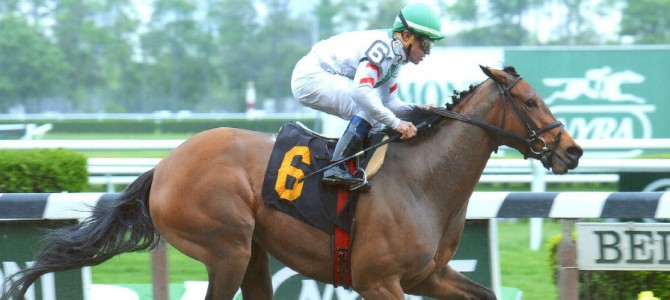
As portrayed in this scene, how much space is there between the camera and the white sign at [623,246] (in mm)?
4352

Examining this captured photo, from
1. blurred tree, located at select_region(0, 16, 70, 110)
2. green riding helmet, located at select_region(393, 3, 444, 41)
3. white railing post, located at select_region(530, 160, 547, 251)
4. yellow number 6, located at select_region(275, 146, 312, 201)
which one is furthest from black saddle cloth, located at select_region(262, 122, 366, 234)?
blurred tree, located at select_region(0, 16, 70, 110)

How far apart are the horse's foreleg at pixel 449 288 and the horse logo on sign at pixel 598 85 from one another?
293 inches

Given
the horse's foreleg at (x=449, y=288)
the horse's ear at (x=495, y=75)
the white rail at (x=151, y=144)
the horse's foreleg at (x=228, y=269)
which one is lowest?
the horse's foreleg at (x=449, y=288)

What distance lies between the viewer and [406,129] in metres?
4.09

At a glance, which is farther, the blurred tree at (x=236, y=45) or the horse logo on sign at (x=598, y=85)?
the blurred tree at (x=236, y=45)

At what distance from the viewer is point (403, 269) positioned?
3998mm

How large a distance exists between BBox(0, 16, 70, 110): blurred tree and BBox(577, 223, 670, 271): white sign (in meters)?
28.7

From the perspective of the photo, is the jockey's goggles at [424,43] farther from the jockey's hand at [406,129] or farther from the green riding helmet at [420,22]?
the jockey's hand at [406,129]

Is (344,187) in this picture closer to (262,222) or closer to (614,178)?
(262,222)

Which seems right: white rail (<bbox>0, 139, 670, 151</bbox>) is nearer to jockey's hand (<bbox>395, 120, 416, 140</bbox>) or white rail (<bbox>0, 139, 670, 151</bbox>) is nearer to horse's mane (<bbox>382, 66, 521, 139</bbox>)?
horse's mane (<bbox>382, 66, 521, 139</bbox>)

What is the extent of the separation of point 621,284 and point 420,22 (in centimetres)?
156

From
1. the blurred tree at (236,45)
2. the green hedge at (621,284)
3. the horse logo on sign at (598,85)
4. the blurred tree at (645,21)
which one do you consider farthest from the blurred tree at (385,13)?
the green hedge at (621,284)

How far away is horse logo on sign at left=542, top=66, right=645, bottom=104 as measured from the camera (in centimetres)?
1161

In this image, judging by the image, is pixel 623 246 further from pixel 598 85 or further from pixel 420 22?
pixel 598 85
